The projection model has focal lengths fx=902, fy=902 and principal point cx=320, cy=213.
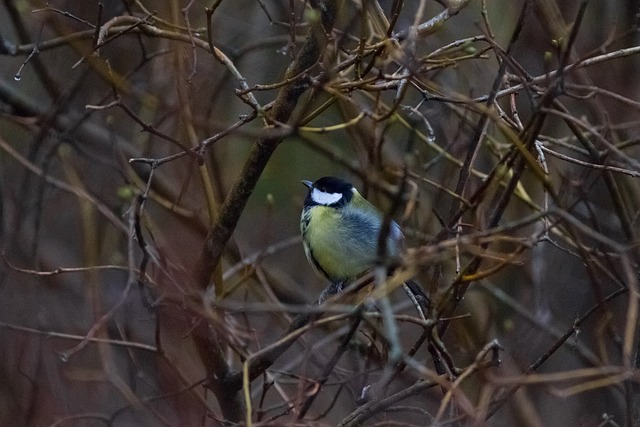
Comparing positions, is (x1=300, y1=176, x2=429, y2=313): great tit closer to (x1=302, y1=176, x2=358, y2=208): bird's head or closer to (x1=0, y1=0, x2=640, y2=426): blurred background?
(x1=302, y1=176, x2=358, y2=208): bird's head

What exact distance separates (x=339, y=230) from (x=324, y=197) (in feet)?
0.65

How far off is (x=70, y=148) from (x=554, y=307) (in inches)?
104

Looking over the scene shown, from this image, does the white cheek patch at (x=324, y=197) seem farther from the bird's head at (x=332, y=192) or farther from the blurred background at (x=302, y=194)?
the blurred background at (x=302, y=194)

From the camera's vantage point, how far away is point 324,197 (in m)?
3.74

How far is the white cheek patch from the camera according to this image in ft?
12.2

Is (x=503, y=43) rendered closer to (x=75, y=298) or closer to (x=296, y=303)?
(x=296, y=303)

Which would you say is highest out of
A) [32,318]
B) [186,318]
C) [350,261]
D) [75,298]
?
[186,318]

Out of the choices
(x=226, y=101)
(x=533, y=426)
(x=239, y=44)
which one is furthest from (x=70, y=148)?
(x=533, y=426)

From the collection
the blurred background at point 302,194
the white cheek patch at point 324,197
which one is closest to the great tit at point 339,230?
the white cheek patch at point 324,197

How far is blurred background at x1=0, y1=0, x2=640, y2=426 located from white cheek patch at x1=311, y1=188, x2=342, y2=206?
13 centimetres

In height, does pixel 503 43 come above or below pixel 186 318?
above

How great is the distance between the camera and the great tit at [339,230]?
356 centimetres

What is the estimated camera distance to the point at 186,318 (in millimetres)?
2594

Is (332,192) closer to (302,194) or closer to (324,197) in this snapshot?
(324,197)
